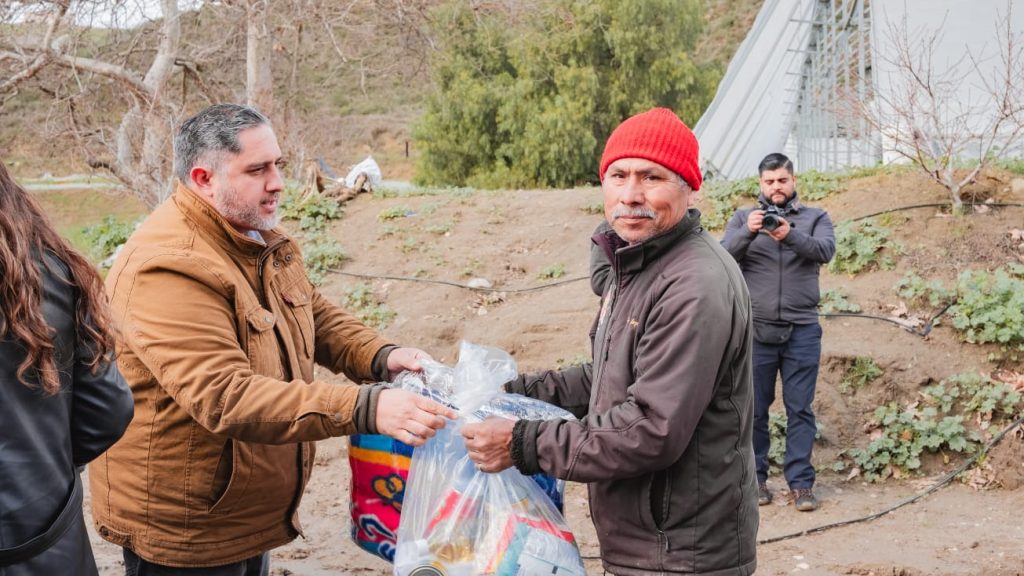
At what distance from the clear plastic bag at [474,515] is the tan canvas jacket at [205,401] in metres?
0.25

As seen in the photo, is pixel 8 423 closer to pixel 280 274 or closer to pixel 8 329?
pixel 8 329

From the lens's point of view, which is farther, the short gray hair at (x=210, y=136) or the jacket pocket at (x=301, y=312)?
the jacket pocket at (x=301, y=312)

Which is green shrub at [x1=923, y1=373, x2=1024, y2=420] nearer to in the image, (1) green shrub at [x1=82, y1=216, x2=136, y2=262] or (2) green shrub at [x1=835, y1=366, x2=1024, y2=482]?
(2) green shrub at [x1=835, y1=366, x2=1024, y2=482]

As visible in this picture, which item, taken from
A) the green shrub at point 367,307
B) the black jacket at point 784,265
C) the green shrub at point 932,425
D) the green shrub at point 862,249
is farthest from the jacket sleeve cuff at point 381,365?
the green shrub at point 862,249

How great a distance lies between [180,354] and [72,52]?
11758mm

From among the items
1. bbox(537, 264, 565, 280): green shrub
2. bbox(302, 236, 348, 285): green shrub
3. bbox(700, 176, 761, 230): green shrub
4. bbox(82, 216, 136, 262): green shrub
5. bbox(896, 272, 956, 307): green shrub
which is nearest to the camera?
bbox(896, 272, 956, 307): green shrub

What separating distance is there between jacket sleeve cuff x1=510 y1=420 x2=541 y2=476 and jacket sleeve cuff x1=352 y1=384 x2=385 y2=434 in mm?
378

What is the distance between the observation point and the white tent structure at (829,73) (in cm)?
1009

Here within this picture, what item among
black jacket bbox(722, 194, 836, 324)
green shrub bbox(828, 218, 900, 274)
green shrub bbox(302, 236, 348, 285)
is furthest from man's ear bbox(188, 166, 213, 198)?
green shrub bbox(302, 236, 348, 285)

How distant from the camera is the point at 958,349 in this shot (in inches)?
260

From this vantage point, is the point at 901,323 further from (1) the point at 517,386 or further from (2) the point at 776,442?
(1) the point at 517,386

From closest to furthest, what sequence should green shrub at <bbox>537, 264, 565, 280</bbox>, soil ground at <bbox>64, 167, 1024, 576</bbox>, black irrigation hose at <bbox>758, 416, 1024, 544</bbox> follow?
soil ground at <bbox>64, 167, 1024, 576</bbox>
black irrigation hose at <bbox>758, 416, 1024, 544</bbox>
green shrub at <bbox>537, 264, 565, 280</bbox>

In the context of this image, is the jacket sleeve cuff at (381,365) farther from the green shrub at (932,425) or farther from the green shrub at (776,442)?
the green shrub at (932,425)

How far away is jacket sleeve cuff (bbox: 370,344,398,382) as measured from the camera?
2.95 metres
